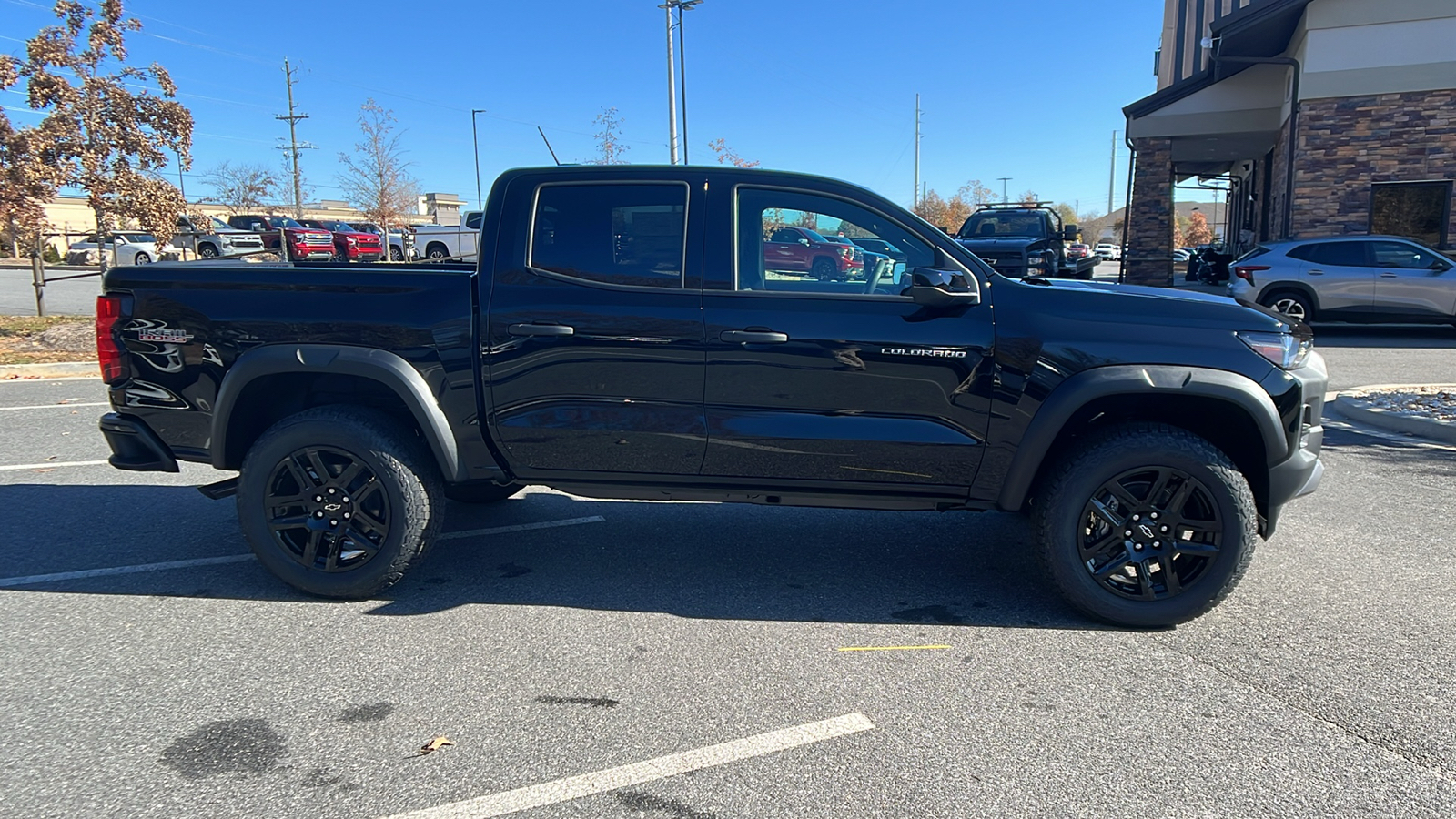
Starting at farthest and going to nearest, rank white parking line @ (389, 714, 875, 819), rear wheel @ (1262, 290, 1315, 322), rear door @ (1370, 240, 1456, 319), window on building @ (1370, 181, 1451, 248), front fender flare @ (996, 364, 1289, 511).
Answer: window on building @ (1370, 181, 1451, 248) < rear wheel @ (1262, 290, 1315, 322) < rear door @ (1370, 240, 1456, 319) < front fender flare @ (996, 364, 1289, 511) < white parking line @ (389, 714, 875, 819)

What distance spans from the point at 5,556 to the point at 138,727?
2347 mm

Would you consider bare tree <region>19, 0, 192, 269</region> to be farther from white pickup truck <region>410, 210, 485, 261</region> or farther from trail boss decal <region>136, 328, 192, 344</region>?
white pickup truck <region>410, 210, 485, 261</region>

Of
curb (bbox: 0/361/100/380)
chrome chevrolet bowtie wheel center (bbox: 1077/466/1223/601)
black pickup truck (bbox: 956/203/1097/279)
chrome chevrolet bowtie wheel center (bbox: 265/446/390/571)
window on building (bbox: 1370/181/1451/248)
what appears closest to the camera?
chrome chevrolet bowtie wheel center (bbox: 1077/466/1223/601)

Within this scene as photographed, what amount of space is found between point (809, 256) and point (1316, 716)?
A: 2594 millimetres

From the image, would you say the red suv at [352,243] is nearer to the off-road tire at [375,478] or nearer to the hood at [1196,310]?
the off-road tire at [375,478]

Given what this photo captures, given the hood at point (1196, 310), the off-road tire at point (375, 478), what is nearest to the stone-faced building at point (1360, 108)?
the hood at point (1196, 310)

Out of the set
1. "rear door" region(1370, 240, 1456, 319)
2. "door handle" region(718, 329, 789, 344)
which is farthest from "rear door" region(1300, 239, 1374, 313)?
"door handle" region(718, 329, 789, 344)

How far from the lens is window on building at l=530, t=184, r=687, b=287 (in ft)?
13.4

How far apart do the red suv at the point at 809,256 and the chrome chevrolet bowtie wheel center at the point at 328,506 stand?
2.04 meters

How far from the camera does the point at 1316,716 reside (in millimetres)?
3160

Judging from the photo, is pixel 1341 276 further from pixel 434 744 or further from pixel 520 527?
pixel 434 744

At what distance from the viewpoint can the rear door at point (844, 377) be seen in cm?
386

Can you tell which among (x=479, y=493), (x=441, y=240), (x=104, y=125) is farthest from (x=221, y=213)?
(x=479, y=493)

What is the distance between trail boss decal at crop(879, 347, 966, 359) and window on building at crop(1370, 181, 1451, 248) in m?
17.6
